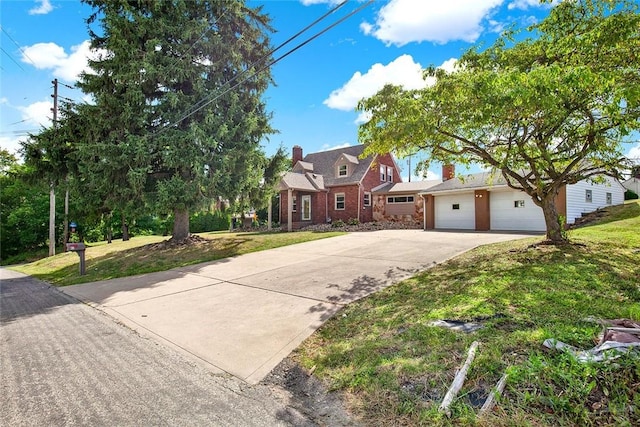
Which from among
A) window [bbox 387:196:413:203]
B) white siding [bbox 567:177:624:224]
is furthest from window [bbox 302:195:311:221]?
white siding [bbox 567:177:624:224]

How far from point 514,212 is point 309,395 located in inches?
688

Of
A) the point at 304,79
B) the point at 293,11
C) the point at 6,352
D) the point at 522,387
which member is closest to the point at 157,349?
the point at 6,352

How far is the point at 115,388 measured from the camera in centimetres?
308

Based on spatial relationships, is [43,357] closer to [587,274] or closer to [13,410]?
[13,410]

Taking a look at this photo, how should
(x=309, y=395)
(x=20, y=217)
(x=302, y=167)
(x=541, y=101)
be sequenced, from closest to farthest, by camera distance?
(x=309, y=395)
(x=541, y=101)
(x=20, y=217)
(x=302, y=167)

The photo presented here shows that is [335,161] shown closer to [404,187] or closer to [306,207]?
[306,207]

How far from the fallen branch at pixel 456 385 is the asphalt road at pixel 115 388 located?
1.10 m

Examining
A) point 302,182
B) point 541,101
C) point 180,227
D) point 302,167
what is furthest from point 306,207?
point 541,101

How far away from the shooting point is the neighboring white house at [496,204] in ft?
53.2

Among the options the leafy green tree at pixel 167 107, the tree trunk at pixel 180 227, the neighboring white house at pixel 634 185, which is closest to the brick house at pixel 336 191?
the tree trunk at pixel 180 227

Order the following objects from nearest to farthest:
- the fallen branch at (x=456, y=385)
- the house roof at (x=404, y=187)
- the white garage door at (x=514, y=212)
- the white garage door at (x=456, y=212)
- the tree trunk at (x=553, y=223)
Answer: the fallen branch at (x=456, y=385) < the tree trunk at (x=553, y=223) < the white garage door at (x=514, y=212) < the white garage door at (x=456, y=212) < the house roof at (x=404, y=187)

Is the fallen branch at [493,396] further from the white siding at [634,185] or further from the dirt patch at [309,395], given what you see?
the white siding at [634,185]

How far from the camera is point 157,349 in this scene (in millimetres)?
4086

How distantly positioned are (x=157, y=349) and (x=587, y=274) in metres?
7.15
